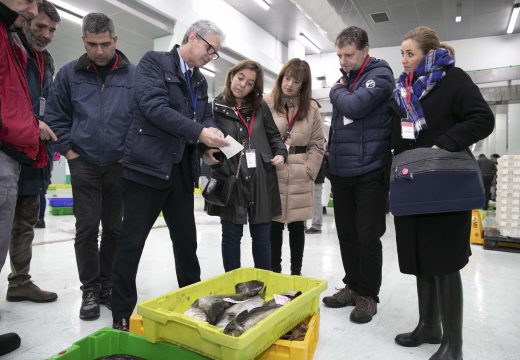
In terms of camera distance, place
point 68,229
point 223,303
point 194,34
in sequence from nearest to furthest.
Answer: point 223,303 → point 194,34 → point 68,229

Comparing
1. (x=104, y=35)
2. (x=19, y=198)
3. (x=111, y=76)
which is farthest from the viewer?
(x=19, y=198)

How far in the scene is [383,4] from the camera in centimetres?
740

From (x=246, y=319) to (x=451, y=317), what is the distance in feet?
2.56

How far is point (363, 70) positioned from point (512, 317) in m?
1.55

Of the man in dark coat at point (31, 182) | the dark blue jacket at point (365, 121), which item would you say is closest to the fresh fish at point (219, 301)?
the dark blue jacket at point (365, 121)

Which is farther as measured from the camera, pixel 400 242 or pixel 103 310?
pixel 103 310

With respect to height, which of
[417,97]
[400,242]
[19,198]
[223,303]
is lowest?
[223,303]

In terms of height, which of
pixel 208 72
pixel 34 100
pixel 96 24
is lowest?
pixel 34 100

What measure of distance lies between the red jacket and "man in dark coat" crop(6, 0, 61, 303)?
1.97 ft

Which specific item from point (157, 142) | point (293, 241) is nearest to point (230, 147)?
point (157, 142)

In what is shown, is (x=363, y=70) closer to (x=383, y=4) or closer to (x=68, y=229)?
(x=68, y=229)

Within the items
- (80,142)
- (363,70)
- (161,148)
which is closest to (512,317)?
(363,70)

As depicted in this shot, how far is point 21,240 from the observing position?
2121 millimetres

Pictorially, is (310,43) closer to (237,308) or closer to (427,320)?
(427,320)
